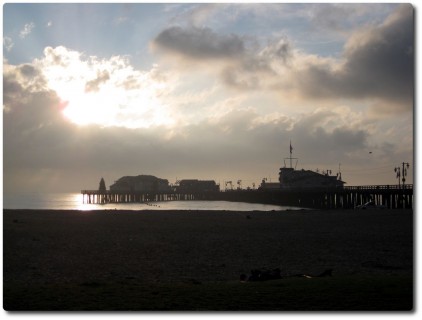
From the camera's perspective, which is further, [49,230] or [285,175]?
[285,175]

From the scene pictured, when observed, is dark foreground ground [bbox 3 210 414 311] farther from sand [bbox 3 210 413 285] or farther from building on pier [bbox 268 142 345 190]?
building on pier [bbox 268 142 345 190]

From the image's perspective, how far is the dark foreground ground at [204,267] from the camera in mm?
7871

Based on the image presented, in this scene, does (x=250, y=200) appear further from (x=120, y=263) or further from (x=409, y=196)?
(x=120, y=263)

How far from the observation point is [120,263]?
14.0m

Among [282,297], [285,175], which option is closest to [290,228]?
[282,297]

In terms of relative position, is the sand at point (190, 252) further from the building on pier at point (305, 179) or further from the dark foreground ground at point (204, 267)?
the building on pier at point (305, 179)

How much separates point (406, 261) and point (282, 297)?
760 cm

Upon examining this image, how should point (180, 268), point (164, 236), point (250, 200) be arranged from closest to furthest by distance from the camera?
point (180, 268) → point (164, 236) → point (250, 200)

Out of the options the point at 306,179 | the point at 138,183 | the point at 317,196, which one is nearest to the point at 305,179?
the point at 306,179

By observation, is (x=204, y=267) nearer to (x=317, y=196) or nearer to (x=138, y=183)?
(x=317, y=196)

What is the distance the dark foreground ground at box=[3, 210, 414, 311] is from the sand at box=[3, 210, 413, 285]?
3 cm

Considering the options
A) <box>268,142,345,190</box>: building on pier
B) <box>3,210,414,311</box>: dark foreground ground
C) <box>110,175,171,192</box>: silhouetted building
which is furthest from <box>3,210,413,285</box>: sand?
<box>110,175,171,192</box>: silhouetted building

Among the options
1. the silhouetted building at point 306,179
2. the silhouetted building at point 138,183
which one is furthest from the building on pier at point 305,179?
the silhouetted building at point 138,183

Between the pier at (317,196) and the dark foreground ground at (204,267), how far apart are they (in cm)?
2976
